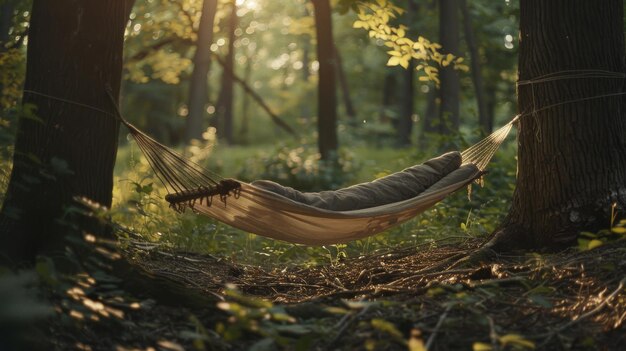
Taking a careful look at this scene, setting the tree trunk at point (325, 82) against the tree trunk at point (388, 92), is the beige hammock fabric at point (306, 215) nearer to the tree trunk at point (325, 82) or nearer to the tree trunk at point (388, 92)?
the tree trunk at point (325, 82)

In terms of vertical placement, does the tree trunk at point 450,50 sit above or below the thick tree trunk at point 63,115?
above

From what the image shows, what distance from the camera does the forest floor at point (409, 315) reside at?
2.30m

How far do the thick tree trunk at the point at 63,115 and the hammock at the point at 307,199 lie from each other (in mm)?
158

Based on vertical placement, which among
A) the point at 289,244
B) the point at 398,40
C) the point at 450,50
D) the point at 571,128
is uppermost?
the point at 450,50

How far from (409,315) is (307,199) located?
1.01 meters

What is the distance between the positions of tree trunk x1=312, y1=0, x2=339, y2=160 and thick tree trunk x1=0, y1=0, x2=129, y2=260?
5.57 metres

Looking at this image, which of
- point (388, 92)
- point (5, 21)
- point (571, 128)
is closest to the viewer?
point (571, 128)

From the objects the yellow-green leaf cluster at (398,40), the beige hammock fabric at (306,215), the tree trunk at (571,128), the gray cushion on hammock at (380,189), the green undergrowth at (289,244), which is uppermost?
the yellow-green leaf cluster at (398,40)

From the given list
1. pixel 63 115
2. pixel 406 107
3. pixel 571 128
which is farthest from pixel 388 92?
pixel 63 115

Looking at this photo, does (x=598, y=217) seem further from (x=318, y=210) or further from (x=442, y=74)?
(x=442, y=74)

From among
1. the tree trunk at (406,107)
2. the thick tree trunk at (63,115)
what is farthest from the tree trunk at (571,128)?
the tree trunk at (406,107)

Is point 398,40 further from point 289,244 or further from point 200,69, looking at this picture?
point 200,69

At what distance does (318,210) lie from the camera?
3.28 metres

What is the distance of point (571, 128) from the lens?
3.34 m
